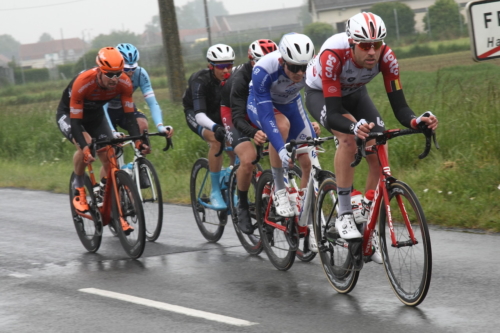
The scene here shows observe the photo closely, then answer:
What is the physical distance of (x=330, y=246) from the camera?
21.2ft

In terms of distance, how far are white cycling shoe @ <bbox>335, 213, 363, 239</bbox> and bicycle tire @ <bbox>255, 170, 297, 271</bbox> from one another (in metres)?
1.13

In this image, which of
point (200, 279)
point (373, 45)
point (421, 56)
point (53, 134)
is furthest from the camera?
point (421, 56)

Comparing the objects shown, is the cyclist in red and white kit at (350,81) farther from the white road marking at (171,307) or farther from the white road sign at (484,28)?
the white road sign at (484,28)

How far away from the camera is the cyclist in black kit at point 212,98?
8617 mm

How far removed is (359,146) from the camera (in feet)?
18.7

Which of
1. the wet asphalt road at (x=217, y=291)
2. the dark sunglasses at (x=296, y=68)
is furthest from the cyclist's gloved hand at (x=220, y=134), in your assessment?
the dark sunglasses at (x=296, y=68)

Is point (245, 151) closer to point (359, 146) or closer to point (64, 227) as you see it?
point (359, 146)

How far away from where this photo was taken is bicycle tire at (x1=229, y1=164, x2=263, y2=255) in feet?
26.0

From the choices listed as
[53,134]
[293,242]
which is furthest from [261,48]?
[53,134]

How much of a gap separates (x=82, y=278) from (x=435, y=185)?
4661mm

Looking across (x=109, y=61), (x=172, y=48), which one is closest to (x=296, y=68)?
(x=109, y=61)

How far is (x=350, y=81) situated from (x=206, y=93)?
304 cm

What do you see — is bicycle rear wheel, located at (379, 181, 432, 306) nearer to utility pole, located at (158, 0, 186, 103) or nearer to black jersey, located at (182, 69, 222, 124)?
black jersey, located at (182, 69, 222, 124)

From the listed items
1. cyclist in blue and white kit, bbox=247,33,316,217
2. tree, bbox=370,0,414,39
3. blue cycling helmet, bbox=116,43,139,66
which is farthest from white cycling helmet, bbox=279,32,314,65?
tree, bbox=370,0,414,39
